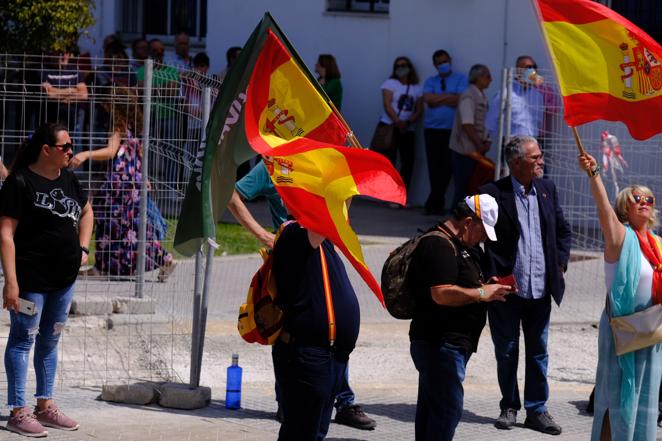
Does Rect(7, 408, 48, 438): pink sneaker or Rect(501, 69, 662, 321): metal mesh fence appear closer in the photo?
Rect(7, 408, 48, 438): pink sneaker

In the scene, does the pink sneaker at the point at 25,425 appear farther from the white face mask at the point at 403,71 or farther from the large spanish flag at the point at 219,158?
the white face mask at the point at 403,71

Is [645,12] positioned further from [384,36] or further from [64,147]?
[64,147]

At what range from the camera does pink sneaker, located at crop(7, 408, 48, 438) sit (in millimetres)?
7172

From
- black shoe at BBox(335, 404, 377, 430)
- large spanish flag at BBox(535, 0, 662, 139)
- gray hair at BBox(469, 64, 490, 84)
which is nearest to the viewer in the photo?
large spanish flag at BBox(535, 0, 662, 139)

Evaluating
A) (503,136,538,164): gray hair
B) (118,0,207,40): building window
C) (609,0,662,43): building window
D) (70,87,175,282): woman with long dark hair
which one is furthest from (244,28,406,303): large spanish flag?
(118,0,207,40): building window

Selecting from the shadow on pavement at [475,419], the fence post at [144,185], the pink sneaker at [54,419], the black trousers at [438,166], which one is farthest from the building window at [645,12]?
the pink sneaker at [54,419]

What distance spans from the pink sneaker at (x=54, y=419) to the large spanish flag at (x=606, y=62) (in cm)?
346

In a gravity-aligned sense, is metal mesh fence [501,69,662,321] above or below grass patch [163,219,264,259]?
above

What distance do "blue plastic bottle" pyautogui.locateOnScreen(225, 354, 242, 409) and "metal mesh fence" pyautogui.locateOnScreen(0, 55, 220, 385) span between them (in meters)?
0.73

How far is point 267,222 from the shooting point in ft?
48.9

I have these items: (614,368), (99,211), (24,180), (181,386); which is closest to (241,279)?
(99,211)

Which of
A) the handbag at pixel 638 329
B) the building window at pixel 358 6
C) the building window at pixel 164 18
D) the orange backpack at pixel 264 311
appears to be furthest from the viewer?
the building window at pixel 164 18

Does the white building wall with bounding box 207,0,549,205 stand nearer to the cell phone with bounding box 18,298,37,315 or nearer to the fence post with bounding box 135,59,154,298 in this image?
the fence post with bounding box 135,59,154,298

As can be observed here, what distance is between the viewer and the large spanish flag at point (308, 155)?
6.19 metres
